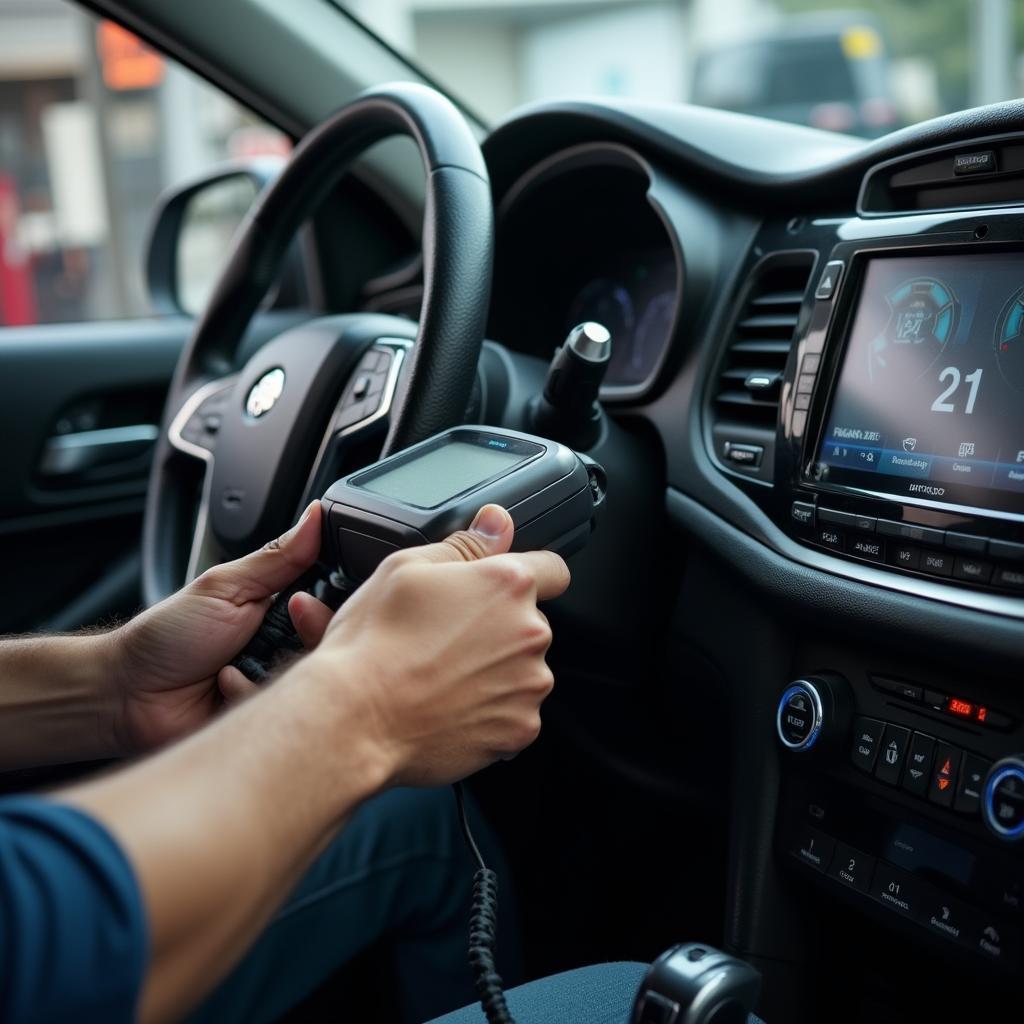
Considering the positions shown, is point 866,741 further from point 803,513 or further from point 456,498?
point 456,498

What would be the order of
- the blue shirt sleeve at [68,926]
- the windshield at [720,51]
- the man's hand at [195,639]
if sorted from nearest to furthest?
the blue shirt sleeve at [68,926] < the man's hand at [195,639] < the windshield at [720,51]

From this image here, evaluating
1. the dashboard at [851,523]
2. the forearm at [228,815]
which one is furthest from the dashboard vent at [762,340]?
the forearm at [228,815]

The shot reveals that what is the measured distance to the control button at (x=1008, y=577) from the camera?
92cm

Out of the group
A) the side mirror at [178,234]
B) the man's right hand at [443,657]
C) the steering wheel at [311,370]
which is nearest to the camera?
the man's right hand at [443,657]

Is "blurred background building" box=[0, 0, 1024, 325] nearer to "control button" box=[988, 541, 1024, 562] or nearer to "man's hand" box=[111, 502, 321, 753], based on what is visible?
"man's hand" box=[111, 502, 321, 753]

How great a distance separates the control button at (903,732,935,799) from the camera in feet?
3.24

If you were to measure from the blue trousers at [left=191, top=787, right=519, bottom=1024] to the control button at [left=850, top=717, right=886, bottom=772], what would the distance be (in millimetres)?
470

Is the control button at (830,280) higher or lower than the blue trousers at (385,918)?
higher

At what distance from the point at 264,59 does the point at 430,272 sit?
2.50 ft

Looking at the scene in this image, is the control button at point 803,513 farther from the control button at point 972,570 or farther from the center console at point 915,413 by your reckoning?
the control button at point 972,570

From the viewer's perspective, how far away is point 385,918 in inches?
51.2

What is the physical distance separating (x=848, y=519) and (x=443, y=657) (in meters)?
0.46

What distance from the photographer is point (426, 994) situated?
1306mm

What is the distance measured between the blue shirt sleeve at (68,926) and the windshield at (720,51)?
232 inches
